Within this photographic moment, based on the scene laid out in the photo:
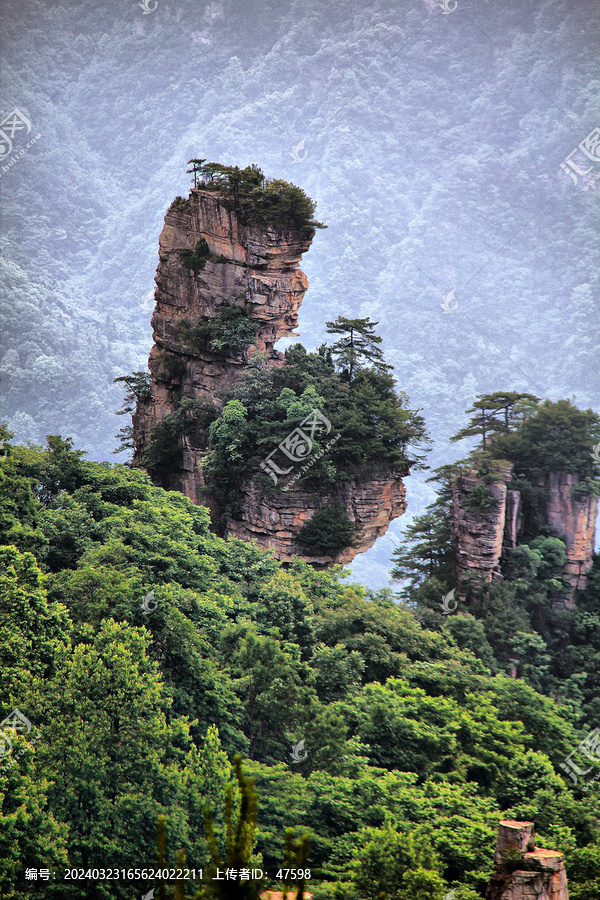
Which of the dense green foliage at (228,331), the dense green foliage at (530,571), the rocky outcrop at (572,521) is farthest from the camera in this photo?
the rocky outcrop at (572,521)

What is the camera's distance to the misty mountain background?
112875mm

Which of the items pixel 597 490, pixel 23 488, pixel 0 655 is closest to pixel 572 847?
pixel 0 655

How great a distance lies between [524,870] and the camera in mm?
9438

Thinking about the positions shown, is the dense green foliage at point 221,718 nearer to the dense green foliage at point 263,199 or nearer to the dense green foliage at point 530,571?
the dense green foliage at point 530,571

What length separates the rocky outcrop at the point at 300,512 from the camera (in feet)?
77.0

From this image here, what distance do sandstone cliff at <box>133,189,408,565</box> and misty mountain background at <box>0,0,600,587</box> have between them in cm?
7125

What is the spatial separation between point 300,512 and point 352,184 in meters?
134

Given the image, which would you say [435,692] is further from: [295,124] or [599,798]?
[295,124]

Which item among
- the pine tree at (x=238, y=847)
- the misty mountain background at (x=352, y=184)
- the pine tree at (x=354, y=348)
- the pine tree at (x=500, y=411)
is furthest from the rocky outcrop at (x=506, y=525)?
the misty mountain background at (x=352, y=184)

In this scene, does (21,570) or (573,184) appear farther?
(573,184)

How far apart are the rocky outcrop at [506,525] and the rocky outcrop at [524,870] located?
48.6ft

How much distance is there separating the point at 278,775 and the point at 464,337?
116998mm

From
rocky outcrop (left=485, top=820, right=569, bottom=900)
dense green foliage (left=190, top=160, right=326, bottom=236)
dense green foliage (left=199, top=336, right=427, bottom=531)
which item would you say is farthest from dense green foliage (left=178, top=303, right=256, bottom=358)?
rocky outcrop (left=485, top=820, right=569, bottom=900)

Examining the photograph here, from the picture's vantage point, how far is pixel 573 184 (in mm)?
139375
